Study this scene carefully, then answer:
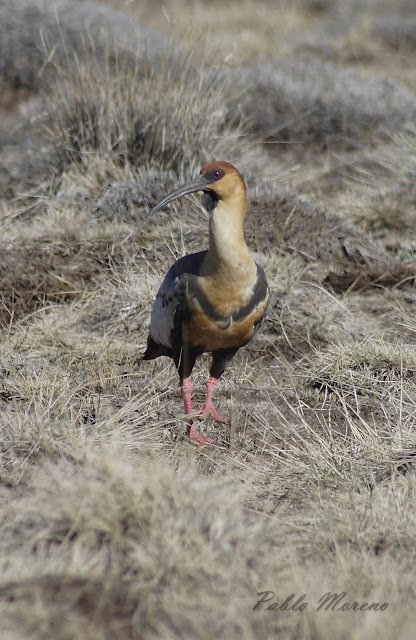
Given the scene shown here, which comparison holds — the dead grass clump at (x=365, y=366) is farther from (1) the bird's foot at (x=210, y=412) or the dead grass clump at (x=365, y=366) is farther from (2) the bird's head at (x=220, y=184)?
(2) the bird's head at (x=220, y=184)

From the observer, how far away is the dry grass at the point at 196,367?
104 inches

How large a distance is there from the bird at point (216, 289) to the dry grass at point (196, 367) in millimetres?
436

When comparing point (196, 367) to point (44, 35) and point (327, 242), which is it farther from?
point (44, 35)

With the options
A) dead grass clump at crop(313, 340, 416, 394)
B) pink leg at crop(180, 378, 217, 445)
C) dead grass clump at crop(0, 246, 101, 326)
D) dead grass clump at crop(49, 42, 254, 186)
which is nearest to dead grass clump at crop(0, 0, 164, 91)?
dead grass clump at crop(49, 42, 254, 186)

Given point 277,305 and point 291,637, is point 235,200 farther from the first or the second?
point 291,637

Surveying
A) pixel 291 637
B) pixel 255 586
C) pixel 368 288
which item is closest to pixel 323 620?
pixel 291 637

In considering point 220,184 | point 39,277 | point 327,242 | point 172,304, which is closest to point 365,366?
point 172,304

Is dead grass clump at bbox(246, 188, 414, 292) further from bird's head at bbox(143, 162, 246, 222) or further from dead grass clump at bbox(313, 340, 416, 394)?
bird's head at bbox(143, 162, 246, 222)

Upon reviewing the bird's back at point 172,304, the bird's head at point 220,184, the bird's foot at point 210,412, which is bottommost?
the bird's foot at point 210,412

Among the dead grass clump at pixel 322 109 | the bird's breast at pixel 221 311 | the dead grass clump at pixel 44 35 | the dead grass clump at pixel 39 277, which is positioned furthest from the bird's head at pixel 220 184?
the dead grass clump at pixel 44 35

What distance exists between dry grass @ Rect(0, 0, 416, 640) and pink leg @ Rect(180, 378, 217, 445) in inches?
3.2

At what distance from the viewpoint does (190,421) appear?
4559 millimetres

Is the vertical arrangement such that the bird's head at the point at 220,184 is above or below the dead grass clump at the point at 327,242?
above

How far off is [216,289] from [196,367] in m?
1.20
